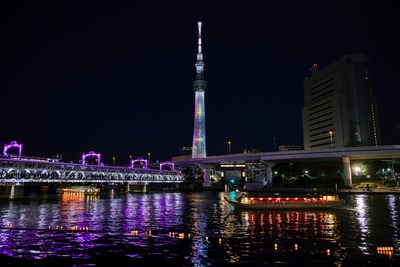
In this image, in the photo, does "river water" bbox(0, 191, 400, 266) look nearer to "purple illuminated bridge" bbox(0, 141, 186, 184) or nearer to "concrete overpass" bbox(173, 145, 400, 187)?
"purple illuminated bridge" bbox(0, 141, 186, 184)

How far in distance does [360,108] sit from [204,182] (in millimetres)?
98093

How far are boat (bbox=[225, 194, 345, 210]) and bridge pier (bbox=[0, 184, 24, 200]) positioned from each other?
190ft

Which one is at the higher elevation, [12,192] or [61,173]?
[61,173]

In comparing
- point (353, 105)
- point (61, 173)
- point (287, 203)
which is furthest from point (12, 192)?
point (353, 105)

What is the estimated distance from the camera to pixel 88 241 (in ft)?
82.5

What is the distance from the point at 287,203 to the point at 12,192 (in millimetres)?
67112

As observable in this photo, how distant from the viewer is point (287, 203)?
51750 mm

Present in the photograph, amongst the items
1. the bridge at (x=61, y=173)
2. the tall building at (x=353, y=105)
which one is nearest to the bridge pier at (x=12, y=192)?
the bridge at (x=61, y=173)

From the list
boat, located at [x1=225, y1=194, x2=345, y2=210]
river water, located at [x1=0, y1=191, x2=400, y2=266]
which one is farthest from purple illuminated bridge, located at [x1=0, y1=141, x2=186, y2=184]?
boat, located at [x1=225, y1=194, x2=345, y2=210]

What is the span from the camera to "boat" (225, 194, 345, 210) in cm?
5159

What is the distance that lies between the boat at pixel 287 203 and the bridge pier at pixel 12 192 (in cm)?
5784

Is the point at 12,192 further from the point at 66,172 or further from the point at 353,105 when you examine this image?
the point at 353,105

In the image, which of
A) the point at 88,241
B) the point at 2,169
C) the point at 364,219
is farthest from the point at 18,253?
the point at 2,169

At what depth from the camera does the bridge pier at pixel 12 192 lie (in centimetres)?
7766
